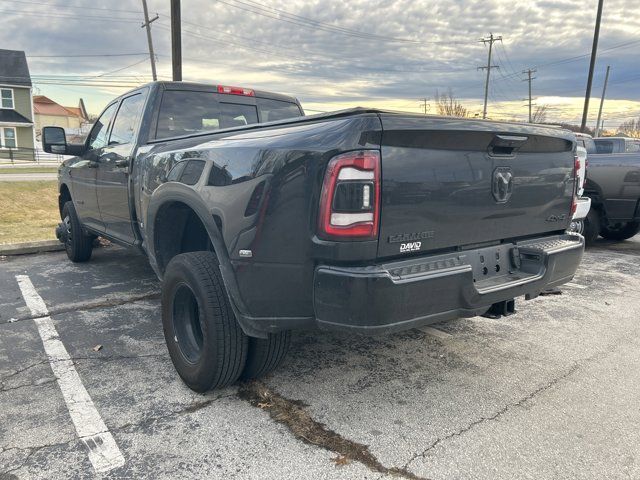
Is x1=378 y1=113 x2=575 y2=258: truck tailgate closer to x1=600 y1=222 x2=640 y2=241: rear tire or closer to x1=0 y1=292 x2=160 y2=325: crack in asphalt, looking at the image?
x1=0 y1=292 x2=160 y2=325: crack in asphalt

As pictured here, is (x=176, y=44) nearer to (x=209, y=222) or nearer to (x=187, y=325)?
(x=187, y=325)

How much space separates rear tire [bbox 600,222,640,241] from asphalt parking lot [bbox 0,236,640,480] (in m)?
4.59

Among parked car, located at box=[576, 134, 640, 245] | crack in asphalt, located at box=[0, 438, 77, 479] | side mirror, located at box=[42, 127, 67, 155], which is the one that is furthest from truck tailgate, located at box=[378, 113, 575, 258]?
parked car, located at box=[576, 134, 640, 245]

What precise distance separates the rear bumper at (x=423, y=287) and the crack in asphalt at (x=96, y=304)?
3144mm

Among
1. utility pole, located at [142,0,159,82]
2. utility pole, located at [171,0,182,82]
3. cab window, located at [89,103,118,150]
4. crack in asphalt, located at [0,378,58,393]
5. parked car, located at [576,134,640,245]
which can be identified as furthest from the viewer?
utility pole, located at [142,0,159,82]

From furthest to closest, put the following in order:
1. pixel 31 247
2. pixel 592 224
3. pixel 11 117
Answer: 1. pixel 11 117
2. pixel 592 224
3. pixel 31 247

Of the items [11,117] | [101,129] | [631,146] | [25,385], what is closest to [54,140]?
[101,129]

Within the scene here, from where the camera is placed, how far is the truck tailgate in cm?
229

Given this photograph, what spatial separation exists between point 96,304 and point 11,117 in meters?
38.1

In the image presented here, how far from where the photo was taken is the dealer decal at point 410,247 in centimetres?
235

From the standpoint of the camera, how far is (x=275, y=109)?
16.5 ft

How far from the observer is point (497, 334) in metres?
4.14

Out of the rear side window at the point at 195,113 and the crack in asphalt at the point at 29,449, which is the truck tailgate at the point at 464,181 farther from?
the rear side window at the point at 195,113

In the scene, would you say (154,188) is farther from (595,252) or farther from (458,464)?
(595,252)
